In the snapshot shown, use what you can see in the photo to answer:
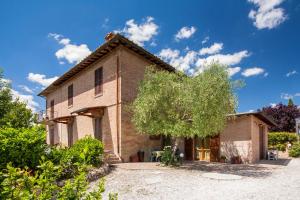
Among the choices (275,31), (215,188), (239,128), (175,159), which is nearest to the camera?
(215,188)

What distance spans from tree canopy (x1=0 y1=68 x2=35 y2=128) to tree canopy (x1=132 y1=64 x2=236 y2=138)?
1009 cm

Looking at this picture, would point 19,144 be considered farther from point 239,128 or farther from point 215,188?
point 239,128

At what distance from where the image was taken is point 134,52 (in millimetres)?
17875

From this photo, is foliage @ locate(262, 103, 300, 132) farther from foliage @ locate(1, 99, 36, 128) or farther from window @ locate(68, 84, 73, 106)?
foliage @ locate(1, 99, 36, 128)

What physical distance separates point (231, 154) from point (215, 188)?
30.1 ft

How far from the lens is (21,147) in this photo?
8.93 metres

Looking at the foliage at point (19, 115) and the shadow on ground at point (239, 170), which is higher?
the foliage at point (19, 115)

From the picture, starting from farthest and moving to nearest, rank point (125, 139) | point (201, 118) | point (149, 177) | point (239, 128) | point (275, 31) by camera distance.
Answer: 1. point (275, 31)
2. point (239, 128)
3. point (125, 139)
4. point (201, 118)
5. point (149, 177)

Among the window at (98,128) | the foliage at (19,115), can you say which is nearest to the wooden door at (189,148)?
the window at (98,128)

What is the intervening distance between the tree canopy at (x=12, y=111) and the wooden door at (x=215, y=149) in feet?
43.0

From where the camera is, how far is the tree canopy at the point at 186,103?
13344 millimetres

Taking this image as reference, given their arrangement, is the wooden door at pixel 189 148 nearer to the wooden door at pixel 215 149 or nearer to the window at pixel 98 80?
the wooden door at pixel 215 149

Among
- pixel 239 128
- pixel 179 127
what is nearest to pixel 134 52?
pixel 179 127

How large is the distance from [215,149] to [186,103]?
6.18m
